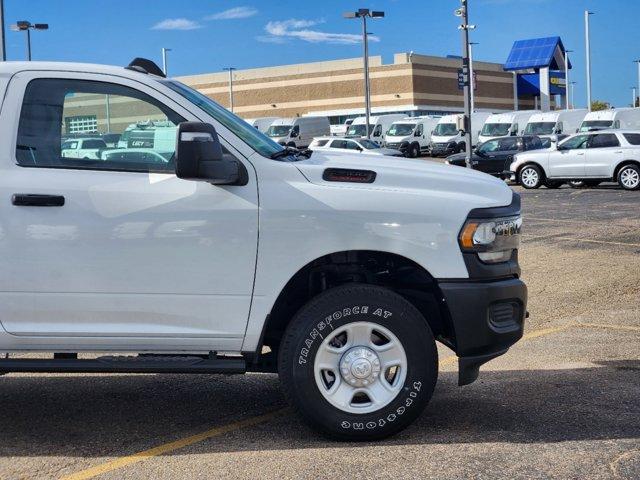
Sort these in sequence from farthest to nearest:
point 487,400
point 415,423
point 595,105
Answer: point 595,105, point 487,400, point 415,423

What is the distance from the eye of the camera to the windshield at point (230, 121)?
4969 millimetres

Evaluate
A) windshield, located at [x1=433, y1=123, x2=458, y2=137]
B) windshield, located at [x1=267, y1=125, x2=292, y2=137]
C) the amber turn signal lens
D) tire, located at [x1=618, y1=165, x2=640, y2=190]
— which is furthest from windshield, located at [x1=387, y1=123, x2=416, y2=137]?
the amber turn signal lens

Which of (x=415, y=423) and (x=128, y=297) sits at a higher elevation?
(x=128, y=297)

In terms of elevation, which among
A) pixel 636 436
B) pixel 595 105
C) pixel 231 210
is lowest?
pixel 636 436

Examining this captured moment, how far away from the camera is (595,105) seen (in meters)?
128

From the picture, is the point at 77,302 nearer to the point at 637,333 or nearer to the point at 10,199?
the point at 10,199

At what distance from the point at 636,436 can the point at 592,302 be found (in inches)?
172

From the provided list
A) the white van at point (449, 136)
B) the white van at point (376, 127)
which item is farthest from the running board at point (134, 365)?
the white van at point (376, 127)

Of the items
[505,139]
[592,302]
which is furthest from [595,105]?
[592,302]

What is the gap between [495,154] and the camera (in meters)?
32.2

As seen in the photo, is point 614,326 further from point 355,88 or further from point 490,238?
point 355,88

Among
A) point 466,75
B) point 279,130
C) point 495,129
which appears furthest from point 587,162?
point 279,130

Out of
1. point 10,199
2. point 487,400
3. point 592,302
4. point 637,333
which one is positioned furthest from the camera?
point 592,302

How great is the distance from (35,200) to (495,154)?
1130 inches
